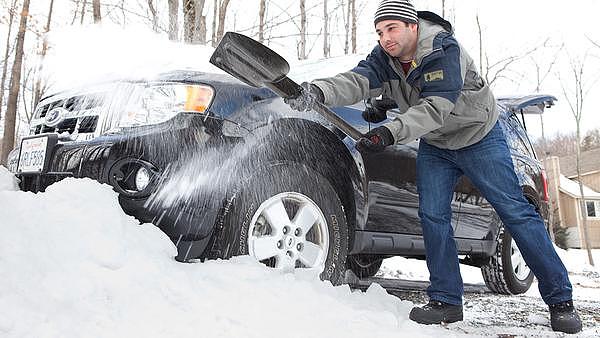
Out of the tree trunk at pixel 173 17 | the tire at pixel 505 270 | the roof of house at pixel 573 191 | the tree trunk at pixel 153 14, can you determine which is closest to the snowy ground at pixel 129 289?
the tire at pixel 505 270

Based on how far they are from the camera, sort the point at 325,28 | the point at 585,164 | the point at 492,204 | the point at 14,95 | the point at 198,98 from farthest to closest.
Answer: the point at 585,164 < the point at 14,95 < the point at 325,28 < the point at 492,204 < the point at 198,98

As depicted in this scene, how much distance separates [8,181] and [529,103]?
3873 millimetres

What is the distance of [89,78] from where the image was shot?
2.90 meters

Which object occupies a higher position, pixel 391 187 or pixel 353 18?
pixel 353 18

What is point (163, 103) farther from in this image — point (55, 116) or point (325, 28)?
point (325, 28)

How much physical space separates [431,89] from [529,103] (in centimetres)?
237

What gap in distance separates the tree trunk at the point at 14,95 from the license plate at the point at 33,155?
1161 centimetres

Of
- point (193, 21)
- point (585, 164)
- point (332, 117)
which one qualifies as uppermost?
point (193, 21)

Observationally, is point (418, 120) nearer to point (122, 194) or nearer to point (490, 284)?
point (122, 194)

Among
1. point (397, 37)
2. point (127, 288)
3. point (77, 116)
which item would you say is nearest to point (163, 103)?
point (77, 116)

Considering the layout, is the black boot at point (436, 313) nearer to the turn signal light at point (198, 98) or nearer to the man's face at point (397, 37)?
the man's face at point (397, 37)

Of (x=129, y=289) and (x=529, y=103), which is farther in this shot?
(x=529, y=103)

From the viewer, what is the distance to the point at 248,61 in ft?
7.80

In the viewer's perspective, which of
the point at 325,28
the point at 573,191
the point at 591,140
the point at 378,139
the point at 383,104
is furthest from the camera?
the point at 591,140
